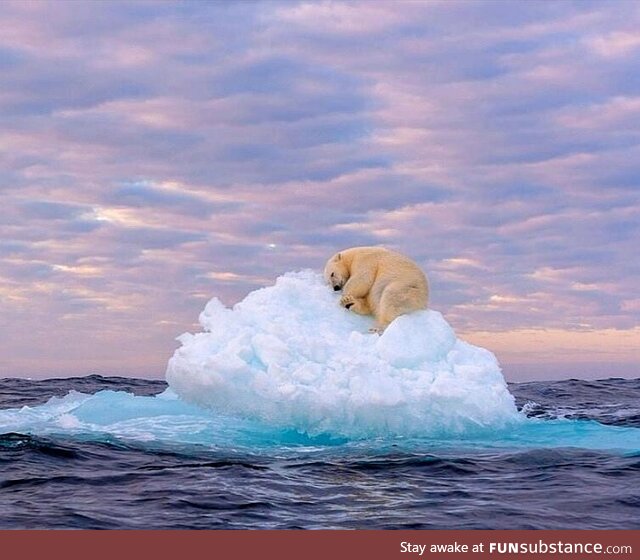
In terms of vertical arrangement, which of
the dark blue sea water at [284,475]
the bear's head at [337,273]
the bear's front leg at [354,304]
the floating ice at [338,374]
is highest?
the bear's head at [337,273]

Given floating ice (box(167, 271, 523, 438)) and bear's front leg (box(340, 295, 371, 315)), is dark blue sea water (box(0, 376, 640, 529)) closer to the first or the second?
floating ice (box(167, 271, 523, 438))

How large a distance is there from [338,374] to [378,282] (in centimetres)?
264

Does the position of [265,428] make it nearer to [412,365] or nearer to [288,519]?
[412,365]

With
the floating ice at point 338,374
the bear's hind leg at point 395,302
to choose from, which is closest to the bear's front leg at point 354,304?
the floating ice at point 338,374

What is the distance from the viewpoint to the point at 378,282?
16516mm

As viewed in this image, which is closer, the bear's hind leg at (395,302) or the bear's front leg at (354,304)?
the bear's hind leg at (395,302)

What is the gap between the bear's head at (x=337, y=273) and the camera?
1720cm

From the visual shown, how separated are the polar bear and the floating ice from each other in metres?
0.27

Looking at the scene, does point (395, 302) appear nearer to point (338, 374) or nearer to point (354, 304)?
point (354, 304)

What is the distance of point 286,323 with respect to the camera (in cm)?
1562

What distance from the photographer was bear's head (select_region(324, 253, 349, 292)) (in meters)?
17.2

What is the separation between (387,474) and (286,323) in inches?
182

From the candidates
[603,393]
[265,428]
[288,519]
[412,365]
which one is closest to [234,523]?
[288,519]

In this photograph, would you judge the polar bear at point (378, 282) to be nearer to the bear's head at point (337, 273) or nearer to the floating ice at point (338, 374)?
the bear's head at point (337, 273)
